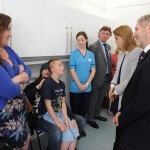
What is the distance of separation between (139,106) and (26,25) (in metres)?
1.43

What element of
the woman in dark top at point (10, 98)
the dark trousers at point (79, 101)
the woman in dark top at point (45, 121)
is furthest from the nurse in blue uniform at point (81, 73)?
the woman in dark top at point (10, 98)

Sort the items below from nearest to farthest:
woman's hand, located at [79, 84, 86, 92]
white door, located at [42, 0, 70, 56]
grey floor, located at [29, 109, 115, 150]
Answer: white door, located at [42, 0, 70, 56]
grey floor, located at [29, 109, 115, 150]
woman's hand, located at [79, 84, 86, 92]

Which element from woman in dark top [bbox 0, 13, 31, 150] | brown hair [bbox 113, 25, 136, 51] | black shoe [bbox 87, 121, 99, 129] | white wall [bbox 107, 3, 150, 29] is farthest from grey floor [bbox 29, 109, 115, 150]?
white wall [bbox 107, 3, 150, 29]

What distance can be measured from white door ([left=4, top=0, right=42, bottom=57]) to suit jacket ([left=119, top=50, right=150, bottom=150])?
1218 mm

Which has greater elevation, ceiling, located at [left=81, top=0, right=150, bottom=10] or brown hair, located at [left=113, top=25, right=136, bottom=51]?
ceiling, located at [left=81, top=0, right=150, bottom=10]

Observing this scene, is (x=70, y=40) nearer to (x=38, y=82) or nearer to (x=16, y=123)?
(x=38, y=82)

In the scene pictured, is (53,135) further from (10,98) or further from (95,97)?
(95,97)

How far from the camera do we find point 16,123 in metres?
1.50

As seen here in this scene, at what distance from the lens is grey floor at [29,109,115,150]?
100 inches

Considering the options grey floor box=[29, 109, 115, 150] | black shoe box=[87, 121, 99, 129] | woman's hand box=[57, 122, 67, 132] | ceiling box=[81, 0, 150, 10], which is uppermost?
ceiling box=[81, 0, 150, 10]

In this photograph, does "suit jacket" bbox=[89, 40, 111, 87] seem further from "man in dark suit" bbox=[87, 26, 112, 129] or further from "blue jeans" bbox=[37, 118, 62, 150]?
"blue jeans" bbox=[37, 118, 62, 150]

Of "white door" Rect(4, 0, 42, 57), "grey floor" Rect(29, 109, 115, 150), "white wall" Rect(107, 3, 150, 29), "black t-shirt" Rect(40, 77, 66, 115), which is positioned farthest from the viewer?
"white wall" Rect(107, 3, 150, 29)

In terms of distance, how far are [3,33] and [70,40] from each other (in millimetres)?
1455

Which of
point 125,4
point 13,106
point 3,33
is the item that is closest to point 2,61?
point 3,33
